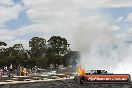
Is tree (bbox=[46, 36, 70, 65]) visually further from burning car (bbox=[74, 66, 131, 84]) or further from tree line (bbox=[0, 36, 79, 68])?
burning car (bbox=[74, 66, 131, 84])

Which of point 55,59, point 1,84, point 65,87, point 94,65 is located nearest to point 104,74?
point 65,87

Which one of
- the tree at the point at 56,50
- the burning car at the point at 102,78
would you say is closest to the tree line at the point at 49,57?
the tree at the point at 56,50

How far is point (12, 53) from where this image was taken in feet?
628

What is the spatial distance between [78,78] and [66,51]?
133 meters

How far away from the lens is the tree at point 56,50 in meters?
174

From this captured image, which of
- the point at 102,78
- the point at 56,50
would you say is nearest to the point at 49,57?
the point at 56,50

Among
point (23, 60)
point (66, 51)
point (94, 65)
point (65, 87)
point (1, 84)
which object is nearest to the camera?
point (65, 87)

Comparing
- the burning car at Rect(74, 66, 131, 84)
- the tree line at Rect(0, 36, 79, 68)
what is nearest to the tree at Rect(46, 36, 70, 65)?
the tree line at Rect(0, 36, 79, 68)

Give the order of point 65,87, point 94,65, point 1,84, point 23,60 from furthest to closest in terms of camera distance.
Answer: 1. point 23,60
2. point 94,65
3. point 1,84
4. point 65,87

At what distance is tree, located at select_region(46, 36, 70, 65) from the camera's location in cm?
17373

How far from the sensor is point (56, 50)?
187625 mm

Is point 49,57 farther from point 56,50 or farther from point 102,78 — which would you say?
point 102,78

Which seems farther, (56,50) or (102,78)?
(56,50)

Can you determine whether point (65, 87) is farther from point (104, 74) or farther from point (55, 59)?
point (55, 59)
